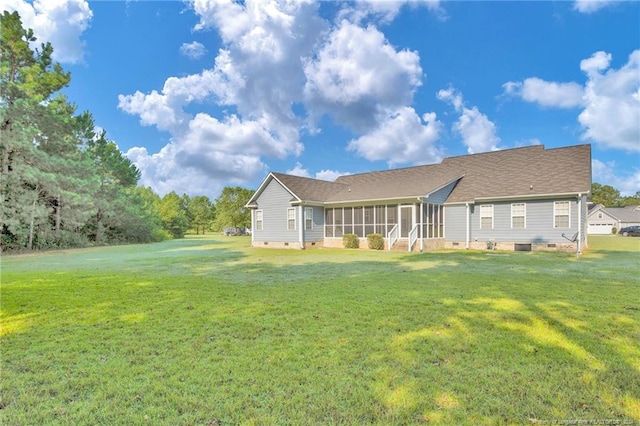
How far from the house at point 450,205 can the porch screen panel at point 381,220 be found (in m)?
0.06

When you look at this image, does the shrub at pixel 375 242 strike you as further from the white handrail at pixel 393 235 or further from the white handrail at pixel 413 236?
the white handrail at pixel 413 236

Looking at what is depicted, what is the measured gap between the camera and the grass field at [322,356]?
2.55 m

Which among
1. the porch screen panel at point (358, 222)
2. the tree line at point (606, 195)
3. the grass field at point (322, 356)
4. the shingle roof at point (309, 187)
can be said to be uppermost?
the tree line at point (606, 195)

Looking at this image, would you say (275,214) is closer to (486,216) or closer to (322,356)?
(486,216)

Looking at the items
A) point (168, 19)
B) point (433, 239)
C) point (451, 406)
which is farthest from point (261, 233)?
point (451, 406)

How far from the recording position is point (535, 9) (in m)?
14.2

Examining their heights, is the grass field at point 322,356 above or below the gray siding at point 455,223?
below

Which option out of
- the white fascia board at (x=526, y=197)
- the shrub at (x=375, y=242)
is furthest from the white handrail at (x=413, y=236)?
the white fascia board at (x=526, y=197)

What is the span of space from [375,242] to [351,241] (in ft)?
5.44

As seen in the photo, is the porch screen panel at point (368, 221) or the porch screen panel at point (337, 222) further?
the porch screen panel at point (337, 222)

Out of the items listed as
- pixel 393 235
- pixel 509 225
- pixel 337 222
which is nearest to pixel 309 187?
pixel 337 222

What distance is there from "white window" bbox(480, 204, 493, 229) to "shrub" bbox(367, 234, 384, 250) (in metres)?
6.00

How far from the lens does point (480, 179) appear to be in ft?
65.7

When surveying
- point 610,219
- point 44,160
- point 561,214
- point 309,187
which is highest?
point 44,160
